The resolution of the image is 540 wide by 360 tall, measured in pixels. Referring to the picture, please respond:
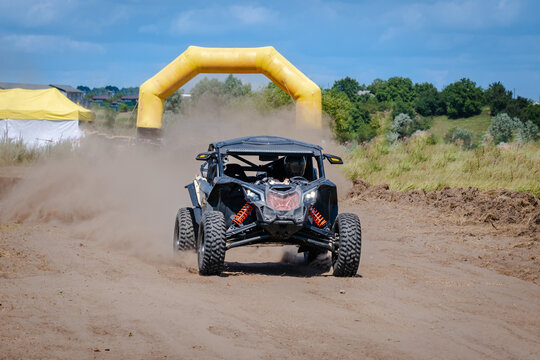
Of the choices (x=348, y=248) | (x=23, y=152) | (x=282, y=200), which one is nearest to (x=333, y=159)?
(x=282, y=200)

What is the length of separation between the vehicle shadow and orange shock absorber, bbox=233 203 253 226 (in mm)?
744

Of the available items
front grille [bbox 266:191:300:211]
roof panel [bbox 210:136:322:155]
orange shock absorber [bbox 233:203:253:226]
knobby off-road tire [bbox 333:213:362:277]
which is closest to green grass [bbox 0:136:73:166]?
roof panel [bbox 210:136:322:155]

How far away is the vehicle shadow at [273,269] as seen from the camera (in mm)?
10523

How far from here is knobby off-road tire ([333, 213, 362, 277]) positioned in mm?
9812

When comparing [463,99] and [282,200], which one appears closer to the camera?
[282,200]

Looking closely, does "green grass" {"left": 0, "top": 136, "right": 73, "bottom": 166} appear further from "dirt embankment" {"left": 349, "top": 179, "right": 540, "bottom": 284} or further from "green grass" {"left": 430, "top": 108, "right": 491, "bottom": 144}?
"green grass" {"left": 430, "top": 108, "right": 491, "bottom": 144}

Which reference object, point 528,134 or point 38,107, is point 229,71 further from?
point 528,134

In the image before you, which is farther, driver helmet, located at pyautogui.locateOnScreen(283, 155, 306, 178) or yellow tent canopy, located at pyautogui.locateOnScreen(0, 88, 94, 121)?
yellow tent canopy, located at pyautogui.locateOnScreen(0, 88, 94, 121)

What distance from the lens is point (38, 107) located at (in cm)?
3459

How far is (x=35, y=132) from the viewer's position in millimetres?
34438

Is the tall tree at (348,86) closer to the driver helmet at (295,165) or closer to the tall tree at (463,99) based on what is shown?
the tall tree at (463,99)

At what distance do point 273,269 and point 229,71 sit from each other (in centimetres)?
1255

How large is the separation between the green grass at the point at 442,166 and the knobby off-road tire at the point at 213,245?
11622 millimetres

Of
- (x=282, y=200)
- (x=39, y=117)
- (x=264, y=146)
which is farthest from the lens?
(x=39, y=117)
